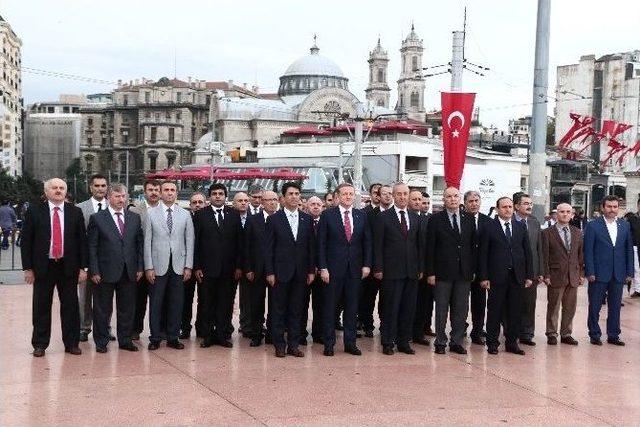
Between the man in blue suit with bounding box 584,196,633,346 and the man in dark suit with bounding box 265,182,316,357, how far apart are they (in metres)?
3.49

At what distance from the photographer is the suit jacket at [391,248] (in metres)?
8.49

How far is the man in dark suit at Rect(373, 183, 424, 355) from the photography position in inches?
335

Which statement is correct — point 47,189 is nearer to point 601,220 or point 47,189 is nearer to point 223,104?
point 601,220

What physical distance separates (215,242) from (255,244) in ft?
1.42

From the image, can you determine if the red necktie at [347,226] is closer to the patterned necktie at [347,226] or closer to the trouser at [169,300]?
the patterned necktie at [347,226]

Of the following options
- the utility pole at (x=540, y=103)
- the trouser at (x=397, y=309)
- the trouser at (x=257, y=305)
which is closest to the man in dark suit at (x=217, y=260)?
the trouser at (x=257, y=305)

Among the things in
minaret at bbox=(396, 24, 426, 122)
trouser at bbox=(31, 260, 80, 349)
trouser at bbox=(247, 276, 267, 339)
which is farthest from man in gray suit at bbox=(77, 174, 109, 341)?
minaret at bbox=(396, 24, 426, 122)

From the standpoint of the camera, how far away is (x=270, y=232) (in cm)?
839

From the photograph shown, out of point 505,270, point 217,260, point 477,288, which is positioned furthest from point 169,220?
point 505,270

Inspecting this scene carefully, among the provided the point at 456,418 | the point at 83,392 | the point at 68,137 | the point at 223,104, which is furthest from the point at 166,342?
the point at 68,137

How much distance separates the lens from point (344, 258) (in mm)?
8398

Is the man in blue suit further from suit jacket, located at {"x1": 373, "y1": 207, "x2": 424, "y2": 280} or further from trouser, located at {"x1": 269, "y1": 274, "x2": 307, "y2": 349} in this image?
trouser, located at {"x1": 269, "y1": 274, "x2": 307, "y2": 349}

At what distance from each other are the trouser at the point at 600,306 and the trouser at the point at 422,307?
190 cm

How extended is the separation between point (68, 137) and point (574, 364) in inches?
4491
